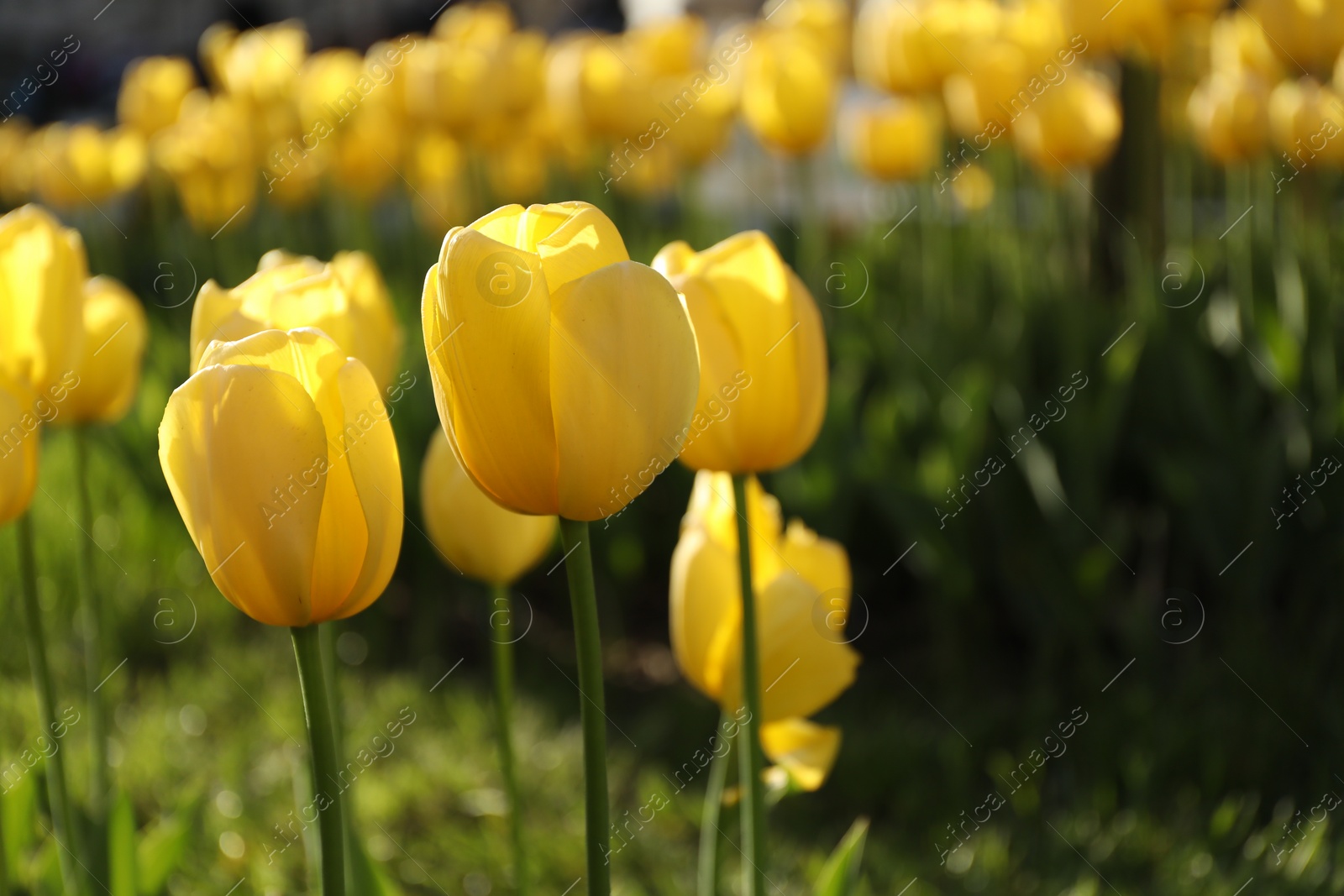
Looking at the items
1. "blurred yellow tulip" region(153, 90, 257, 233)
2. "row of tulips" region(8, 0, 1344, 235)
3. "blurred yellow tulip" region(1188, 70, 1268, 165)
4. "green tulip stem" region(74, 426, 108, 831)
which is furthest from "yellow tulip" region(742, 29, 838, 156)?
"green tulip stem" region(74, 426, 108, 831)

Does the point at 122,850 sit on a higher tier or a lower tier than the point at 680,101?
higher

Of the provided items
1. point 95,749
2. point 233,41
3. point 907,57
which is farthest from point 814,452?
point 233,41

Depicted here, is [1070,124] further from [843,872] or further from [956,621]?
[843,872]

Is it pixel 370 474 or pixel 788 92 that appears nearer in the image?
pixel 370 474

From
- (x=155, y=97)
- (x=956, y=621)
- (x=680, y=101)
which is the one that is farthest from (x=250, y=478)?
(x=155, y=97)

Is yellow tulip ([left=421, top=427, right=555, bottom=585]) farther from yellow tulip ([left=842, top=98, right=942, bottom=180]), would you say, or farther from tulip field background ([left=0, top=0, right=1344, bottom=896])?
yellow tulip ([left=842, top=98, right=942, bottom=180])

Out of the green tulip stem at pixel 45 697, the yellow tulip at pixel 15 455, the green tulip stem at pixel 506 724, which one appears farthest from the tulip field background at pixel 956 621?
the yellow tulip at pixel 15 455

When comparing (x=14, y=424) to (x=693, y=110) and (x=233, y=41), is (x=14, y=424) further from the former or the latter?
(x=233, y=41)
